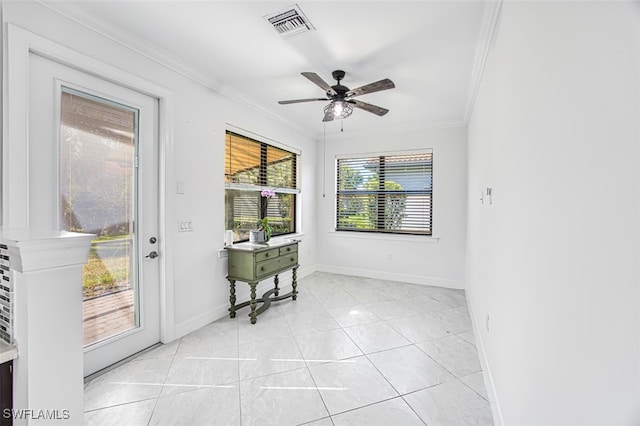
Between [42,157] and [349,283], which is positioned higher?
[42,157]

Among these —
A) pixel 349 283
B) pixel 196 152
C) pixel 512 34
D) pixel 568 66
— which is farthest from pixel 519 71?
pixel 349 283

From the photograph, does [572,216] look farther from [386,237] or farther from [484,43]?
[386,237]

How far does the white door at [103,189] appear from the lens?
1.80 meters

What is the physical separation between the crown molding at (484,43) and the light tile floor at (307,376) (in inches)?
97.6

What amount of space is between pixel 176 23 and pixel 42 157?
1.27 meters

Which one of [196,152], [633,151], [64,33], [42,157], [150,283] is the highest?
[64,33]

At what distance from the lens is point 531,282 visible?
112 cm

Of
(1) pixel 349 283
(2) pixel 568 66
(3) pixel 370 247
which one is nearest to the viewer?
(2) pixel 568 66

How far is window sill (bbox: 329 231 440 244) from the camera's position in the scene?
14.9 feet

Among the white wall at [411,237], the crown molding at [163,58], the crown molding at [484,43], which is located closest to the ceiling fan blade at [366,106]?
the crown molding at [484,43]

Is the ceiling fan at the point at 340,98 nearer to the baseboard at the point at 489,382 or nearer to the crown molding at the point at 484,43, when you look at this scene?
the crown molding at the point at 484,43

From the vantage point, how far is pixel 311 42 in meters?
2.25

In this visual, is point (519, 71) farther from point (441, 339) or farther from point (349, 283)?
point (349, 283)

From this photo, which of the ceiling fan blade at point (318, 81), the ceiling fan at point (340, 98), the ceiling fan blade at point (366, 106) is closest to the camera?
the ceiling fan blade at point (318, 81)
